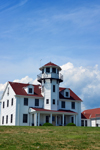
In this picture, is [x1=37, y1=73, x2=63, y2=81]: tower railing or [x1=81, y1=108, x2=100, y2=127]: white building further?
[x1=81, y1=108, x2=100, y2=127]: white building

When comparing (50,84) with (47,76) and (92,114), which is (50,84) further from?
(92,114)

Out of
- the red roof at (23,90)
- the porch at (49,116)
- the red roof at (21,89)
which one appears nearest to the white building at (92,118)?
the red roof at (23,90)

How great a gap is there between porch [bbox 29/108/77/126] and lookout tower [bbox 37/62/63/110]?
1801 mm

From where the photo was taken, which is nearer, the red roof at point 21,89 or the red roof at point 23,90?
the red roof at point 21,89

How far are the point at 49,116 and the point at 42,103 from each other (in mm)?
2946

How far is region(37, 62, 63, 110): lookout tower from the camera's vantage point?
48912 mm

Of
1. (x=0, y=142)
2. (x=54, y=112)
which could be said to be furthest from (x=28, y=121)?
(x=0, y=142)

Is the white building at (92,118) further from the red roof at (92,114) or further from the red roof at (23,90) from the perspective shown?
the red roof at (23,90)

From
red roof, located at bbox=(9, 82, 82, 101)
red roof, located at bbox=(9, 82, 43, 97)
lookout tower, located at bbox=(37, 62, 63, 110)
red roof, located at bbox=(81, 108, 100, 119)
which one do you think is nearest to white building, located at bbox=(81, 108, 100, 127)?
red roof, located at bbox=(81, 108, 100, 119)

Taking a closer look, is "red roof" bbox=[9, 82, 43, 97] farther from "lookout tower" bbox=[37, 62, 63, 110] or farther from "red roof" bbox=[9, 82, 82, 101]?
"lookout tower" bbox=[37, 62, 63, 110]

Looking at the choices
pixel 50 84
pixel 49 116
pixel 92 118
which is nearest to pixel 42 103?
pixel 49 116

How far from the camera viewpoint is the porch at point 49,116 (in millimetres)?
45219

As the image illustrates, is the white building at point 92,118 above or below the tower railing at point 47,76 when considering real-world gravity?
below

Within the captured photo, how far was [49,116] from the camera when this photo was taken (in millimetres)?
48312
